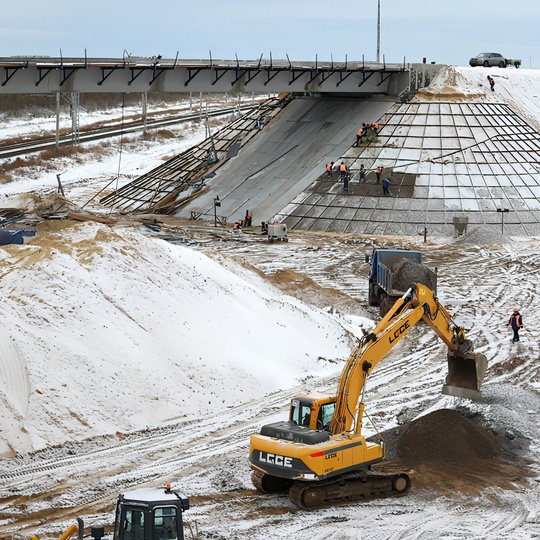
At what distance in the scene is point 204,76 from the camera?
51.7m

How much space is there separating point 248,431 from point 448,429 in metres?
4.19

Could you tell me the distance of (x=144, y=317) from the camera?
27.6 meters

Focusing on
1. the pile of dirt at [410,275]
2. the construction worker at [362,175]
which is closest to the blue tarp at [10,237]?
the pile of dirt at [410,275]

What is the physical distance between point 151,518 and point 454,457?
9000 mm

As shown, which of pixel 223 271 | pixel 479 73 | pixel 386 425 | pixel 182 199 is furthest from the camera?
pixel 479 73

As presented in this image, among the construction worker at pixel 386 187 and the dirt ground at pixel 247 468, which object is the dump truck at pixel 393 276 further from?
the construction worker at pixel 386 187

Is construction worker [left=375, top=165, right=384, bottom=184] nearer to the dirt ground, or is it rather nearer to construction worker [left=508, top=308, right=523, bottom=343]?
construction worker [left=508, top=308, right=523, bottom=343]

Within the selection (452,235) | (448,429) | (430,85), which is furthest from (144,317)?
(430,85)

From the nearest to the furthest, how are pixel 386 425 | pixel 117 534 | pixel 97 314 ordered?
pixel 117 534
pixel 386 425
pixel 97 314

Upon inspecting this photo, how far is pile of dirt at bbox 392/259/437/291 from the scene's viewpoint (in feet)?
116

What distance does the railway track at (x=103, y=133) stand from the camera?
8324 cm

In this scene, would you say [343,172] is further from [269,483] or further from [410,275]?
[269,483]

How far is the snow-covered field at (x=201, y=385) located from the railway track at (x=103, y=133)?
42148mm

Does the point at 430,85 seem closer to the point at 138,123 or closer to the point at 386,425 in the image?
the point at 386,425
